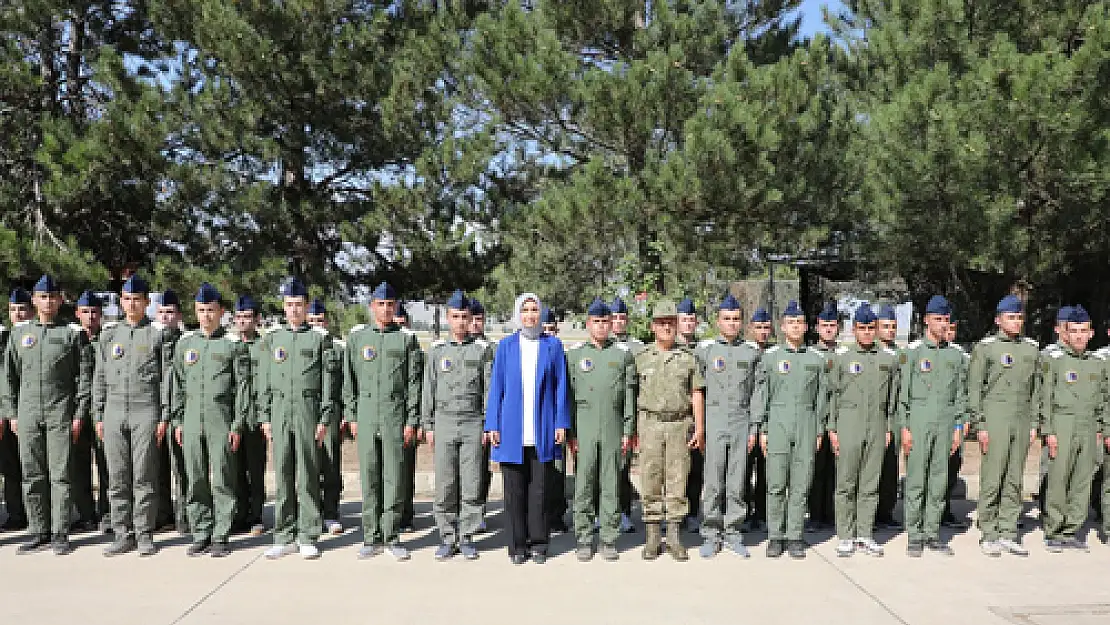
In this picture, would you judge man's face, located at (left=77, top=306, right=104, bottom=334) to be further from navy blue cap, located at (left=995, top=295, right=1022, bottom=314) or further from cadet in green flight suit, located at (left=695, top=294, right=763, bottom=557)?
navy blue cap, located at (left=995, top=295, right=1022, bottom=314)

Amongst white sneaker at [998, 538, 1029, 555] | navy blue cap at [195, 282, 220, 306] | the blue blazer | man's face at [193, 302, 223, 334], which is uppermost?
navy blue cap at [195, 282, 220, 306]

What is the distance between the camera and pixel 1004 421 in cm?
599

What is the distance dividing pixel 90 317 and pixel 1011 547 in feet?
23.1

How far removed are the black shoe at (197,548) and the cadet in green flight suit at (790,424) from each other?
3.96 m

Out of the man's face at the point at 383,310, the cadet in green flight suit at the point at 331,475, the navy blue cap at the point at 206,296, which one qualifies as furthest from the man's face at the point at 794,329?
the navy blue cap at the point at 206,296

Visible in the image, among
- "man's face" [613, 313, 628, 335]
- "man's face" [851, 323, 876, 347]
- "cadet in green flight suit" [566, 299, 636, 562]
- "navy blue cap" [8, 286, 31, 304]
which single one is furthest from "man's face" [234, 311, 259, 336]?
"man's face" [851, 323, 876, 347]

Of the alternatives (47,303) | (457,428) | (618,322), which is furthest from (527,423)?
(47,303)

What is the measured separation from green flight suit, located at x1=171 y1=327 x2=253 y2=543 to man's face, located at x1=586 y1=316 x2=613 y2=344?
2.47 m

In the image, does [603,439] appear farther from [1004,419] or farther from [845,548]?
[1004,419]

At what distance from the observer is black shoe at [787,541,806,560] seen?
5730mm

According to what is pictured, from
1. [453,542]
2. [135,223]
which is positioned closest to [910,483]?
[453,542]

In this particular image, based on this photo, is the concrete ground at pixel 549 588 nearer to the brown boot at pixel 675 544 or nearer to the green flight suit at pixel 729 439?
the brown boot at pixel 675 544

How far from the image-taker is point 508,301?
37.2ft

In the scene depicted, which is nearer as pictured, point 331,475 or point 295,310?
point 295,310
